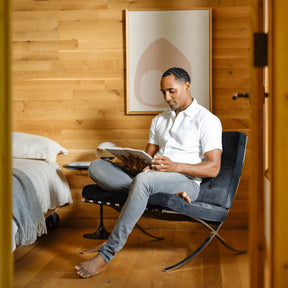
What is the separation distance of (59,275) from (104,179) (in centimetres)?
65

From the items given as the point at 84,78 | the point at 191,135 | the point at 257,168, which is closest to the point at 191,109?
the point at 191,135

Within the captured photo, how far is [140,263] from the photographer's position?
2773mm

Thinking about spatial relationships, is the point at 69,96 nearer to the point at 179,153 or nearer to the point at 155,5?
the point at 155,5

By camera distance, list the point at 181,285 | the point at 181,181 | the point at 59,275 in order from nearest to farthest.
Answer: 1. the point at 181,285
2. the point at 59,275
3. the point at 181,181

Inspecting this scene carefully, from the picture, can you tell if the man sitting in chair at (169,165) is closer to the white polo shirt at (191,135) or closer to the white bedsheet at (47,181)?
the white polo shirt at (191,135)

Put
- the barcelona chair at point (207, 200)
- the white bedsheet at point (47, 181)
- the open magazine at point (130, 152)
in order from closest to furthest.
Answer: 1. the barcelona chair at point (207, 200)
2. the open magazine at point (130, 152)
3. the white bedsheet at point (47, 181)

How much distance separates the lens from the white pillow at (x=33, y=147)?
3.50m

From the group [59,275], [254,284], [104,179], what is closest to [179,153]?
[104,179]

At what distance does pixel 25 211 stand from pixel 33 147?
101 centimetres

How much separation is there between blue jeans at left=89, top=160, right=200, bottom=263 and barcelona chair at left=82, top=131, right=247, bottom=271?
0.06 m

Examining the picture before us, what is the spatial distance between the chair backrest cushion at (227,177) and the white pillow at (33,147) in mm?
1265

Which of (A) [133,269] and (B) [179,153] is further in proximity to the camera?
(B) [179,153]

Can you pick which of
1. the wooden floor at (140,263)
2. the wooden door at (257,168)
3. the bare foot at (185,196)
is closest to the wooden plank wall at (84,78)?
the wooden floor at (140,263)
